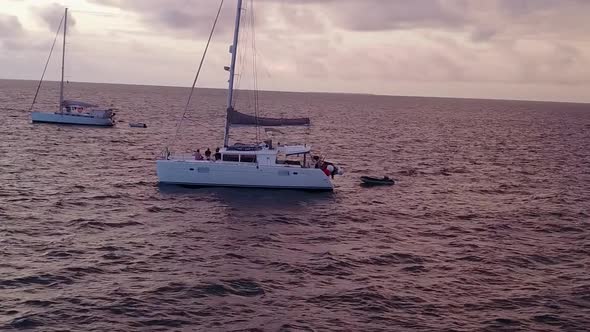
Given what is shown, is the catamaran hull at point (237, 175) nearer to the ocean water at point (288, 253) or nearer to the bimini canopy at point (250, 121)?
the ocean water at point (288, 253)

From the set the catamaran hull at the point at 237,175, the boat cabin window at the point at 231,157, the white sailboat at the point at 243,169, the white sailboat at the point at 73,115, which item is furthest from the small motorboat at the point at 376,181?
the white sailboat at the point at 73,115

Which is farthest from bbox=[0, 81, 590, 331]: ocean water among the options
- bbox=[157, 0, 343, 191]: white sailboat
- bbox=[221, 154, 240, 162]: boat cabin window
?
bbox=[221, 154, 240, 162]: boat cabin window

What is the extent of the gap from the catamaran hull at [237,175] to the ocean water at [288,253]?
0.68m

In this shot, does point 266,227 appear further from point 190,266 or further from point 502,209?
point 502,209

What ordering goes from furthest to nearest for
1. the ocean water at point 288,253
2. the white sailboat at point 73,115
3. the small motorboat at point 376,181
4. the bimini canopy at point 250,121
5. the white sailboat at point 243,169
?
the white sailboat at point 73,115 → the small motorboat at point 376,181 → the bimini canopy at point 250,121 → the white sailboat at point 243,169 → the ocean water at point 288,253

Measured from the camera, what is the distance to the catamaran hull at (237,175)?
129ft

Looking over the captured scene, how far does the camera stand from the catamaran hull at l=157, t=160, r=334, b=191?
3938cm

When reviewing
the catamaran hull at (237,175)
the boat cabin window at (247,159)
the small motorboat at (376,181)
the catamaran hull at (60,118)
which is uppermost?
the catamaran hull at (60,118)

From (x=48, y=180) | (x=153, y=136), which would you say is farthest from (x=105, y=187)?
(x=153, y=136)

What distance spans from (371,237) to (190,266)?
10.6m

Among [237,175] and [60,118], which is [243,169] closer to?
[237,175]

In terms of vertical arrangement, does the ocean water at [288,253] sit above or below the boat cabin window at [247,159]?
below

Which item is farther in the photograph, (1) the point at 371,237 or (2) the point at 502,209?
(2) the point at 502,209

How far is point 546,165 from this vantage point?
6225 centimetres
